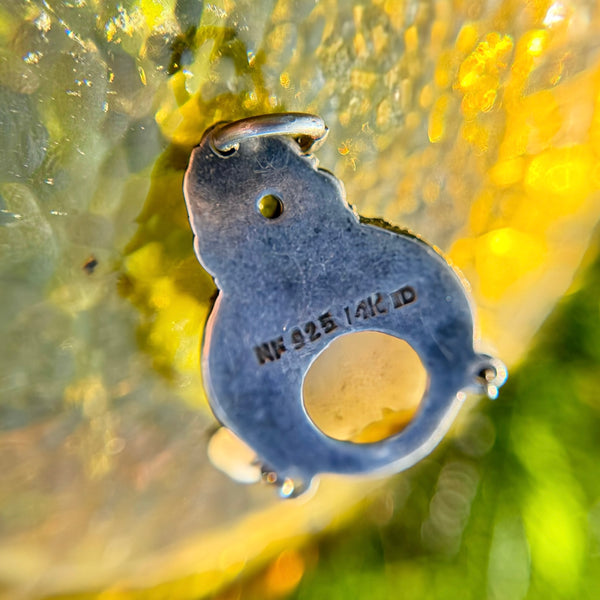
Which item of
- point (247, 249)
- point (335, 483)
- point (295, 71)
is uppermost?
point (295, 71)

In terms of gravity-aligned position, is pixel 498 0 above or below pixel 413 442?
above

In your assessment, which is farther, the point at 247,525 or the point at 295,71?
the point at 247,525

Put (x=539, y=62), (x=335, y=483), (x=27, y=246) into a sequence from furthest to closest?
(x=335, y=483) → (x=539, y=62) → (x=27, y=246)

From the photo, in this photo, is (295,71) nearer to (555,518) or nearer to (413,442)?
(413,442)

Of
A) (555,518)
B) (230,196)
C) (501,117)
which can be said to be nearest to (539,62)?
(501,117)

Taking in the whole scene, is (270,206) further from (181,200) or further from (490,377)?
(490,377)

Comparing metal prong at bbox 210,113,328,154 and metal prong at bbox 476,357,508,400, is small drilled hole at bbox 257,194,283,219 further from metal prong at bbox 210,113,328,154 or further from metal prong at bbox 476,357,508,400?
metal prong at bbox 476,357,508,400
